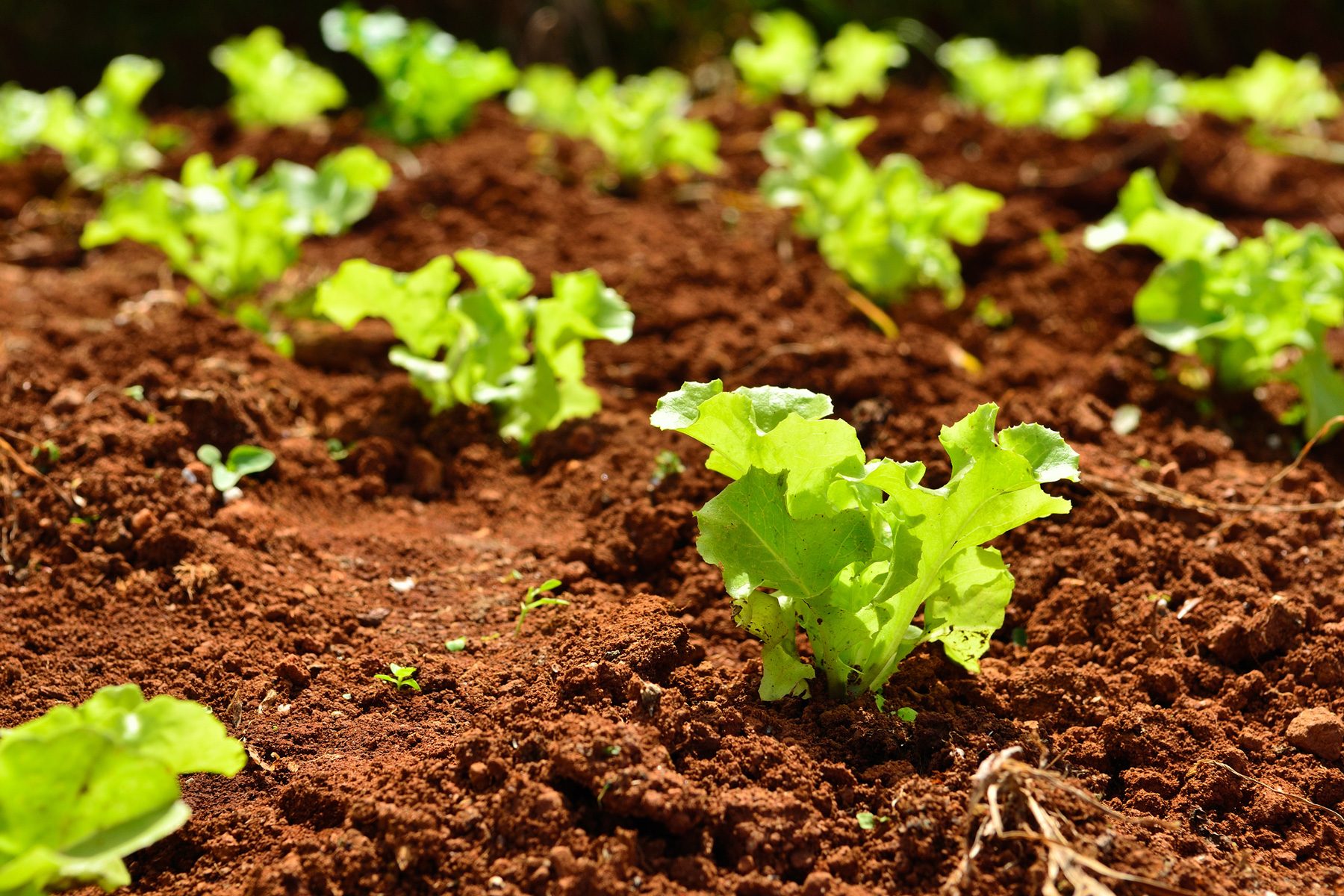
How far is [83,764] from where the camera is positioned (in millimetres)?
1460

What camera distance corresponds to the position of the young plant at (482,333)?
2.70 m

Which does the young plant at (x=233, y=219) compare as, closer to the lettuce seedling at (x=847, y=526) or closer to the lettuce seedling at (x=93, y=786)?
the lettuce seedling at (x=847, y=526)

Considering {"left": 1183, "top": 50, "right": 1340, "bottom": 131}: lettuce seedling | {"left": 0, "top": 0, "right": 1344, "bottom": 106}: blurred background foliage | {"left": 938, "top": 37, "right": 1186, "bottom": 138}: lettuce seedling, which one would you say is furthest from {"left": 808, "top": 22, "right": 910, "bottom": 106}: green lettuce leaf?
{"left": 0, "top": 0, "right": 1344, "bottom": 106}: blurred background foliage

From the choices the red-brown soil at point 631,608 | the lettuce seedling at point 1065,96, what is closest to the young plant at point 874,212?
the red-brown soil at point 631,608

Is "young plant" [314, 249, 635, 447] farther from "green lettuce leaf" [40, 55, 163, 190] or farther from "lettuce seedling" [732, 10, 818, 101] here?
"lettuce seedling" [732, 10, 818, 101]

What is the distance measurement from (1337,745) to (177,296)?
9.54 ft

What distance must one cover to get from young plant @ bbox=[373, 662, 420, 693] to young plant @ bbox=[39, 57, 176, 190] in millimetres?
2998

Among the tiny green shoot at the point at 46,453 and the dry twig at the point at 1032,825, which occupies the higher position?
the tiny green shoot at the point at 46,453

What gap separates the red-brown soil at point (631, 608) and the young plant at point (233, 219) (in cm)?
21

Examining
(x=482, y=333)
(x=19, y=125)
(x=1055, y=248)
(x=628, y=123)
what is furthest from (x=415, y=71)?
(x=1055, y=248)

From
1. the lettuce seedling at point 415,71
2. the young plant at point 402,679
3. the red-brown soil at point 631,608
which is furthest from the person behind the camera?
the lettuce seedling at point 415,71

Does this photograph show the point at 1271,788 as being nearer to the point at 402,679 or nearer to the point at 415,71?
the point at 402,679

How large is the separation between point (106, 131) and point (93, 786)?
3.54 metres

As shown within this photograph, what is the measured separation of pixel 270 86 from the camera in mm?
4766
